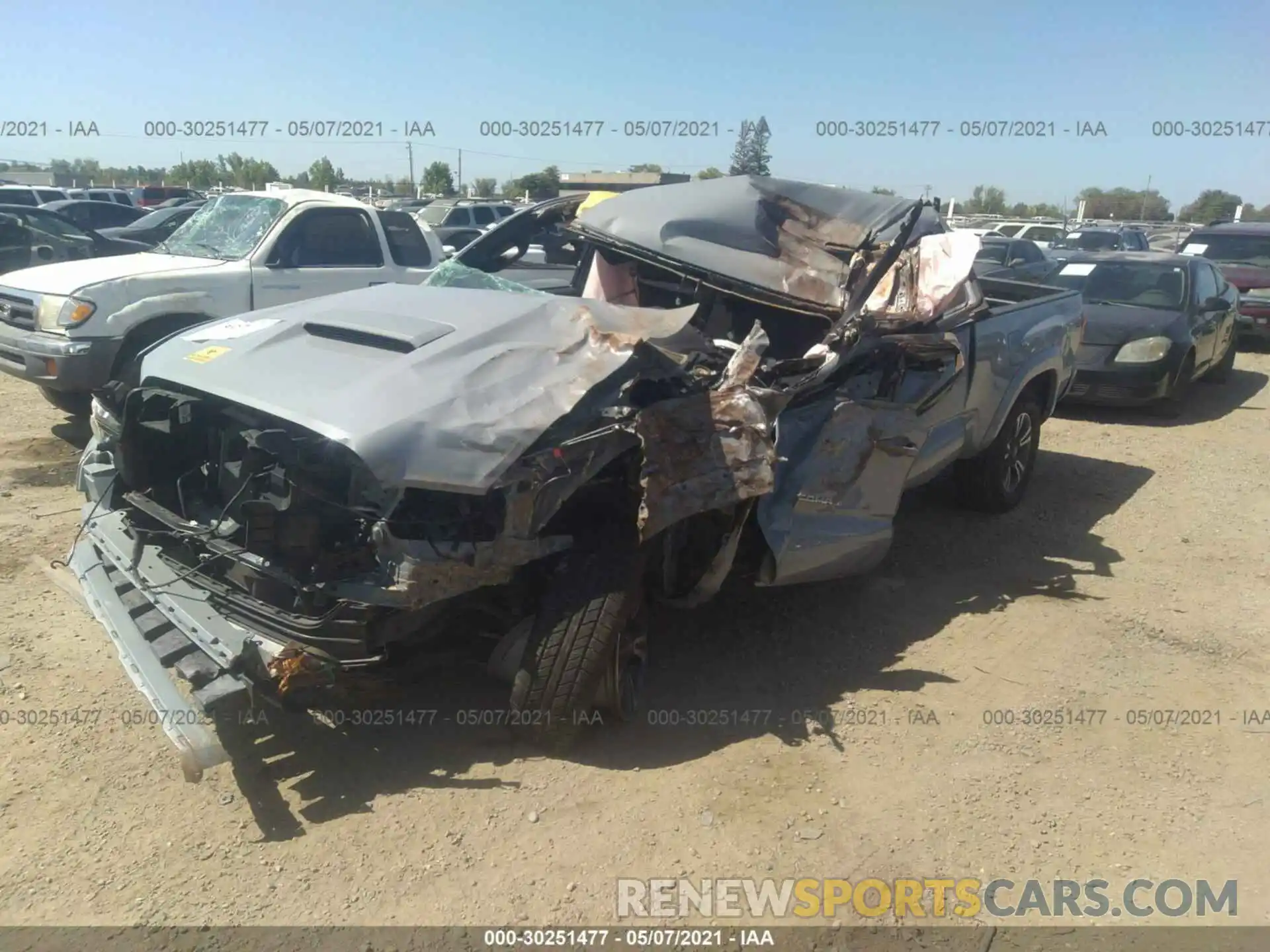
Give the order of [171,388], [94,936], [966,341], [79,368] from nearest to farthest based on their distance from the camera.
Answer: [94,936], [171,388], [966,341], [79,368]

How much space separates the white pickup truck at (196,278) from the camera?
21.5 ft

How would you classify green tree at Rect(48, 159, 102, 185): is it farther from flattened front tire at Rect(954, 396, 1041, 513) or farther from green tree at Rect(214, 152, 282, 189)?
flattened front tire at Rect(954, 396, 1041, 513)

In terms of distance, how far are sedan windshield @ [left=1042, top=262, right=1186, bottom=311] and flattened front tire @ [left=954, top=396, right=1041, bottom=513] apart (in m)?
4.57

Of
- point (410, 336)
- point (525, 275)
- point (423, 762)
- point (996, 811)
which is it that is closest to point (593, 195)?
point (525, 275)

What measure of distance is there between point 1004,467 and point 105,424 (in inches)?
201

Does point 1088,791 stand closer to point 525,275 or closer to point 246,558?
point 246,558

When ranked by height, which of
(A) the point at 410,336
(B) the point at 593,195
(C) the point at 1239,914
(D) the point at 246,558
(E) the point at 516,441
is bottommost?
(C) the point at 1239,914

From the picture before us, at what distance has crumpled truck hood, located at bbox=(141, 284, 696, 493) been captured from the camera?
2912 millimetres

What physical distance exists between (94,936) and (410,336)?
7.01 feet

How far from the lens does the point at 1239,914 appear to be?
2.72 metres

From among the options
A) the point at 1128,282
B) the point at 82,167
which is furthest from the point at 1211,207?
the point at 82,167

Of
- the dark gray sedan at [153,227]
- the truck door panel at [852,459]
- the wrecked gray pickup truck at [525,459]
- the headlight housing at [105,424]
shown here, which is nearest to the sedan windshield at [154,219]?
the dark gray sedan at [153,227]

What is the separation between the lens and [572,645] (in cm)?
314

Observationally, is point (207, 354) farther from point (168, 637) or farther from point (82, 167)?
point (82, 167)
